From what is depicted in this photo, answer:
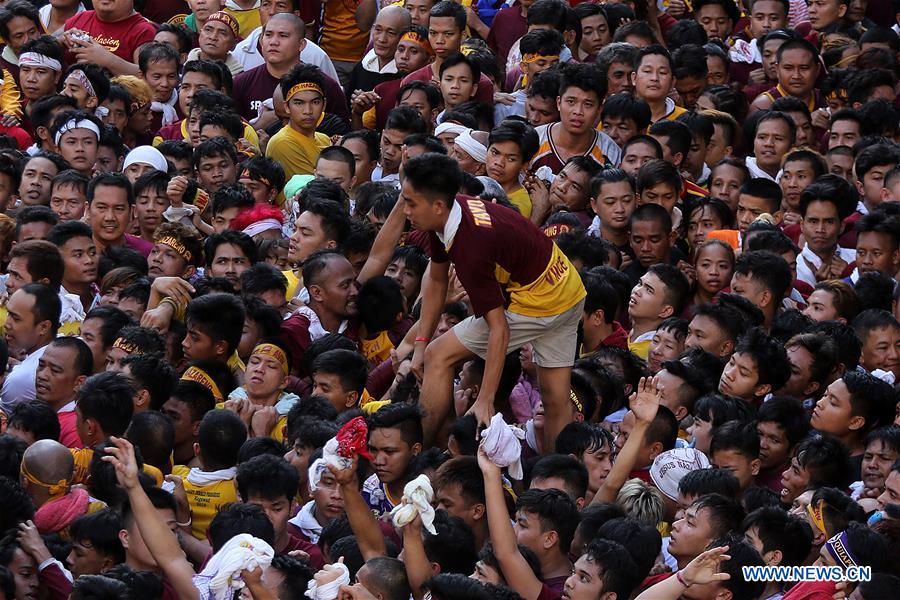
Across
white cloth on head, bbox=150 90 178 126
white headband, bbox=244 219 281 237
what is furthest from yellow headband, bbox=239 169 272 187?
white cloth on head, bbox=150 90 178 126

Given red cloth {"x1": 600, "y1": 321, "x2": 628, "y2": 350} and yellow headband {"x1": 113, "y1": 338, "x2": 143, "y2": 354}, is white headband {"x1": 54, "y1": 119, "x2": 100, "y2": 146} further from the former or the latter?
red cloth {"x1": 600, "y1": 321, "x2": 628, "y2": 350}

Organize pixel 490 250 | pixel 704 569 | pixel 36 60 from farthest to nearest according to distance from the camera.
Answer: pixel 36 60 → pixel 490 250 → pixel 704 569

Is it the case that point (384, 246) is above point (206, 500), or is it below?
below

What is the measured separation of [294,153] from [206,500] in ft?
13.0

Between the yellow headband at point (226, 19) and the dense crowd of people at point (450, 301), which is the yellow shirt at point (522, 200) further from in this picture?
the yellow headband at point (226, 19)

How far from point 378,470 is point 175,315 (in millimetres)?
1933

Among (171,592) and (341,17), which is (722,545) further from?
(341,17)

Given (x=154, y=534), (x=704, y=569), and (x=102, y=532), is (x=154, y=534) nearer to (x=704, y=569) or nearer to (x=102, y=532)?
(x=102, y=532)

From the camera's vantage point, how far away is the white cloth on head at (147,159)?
10.1 metres

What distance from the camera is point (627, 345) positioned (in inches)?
331

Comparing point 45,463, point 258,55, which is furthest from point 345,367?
point 258,55

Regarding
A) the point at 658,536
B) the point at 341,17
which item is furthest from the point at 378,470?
the point at 341,17

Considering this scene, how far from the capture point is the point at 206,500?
23.1 feet

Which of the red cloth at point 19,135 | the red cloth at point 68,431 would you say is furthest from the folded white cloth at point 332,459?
the red cloth at point 19,135
